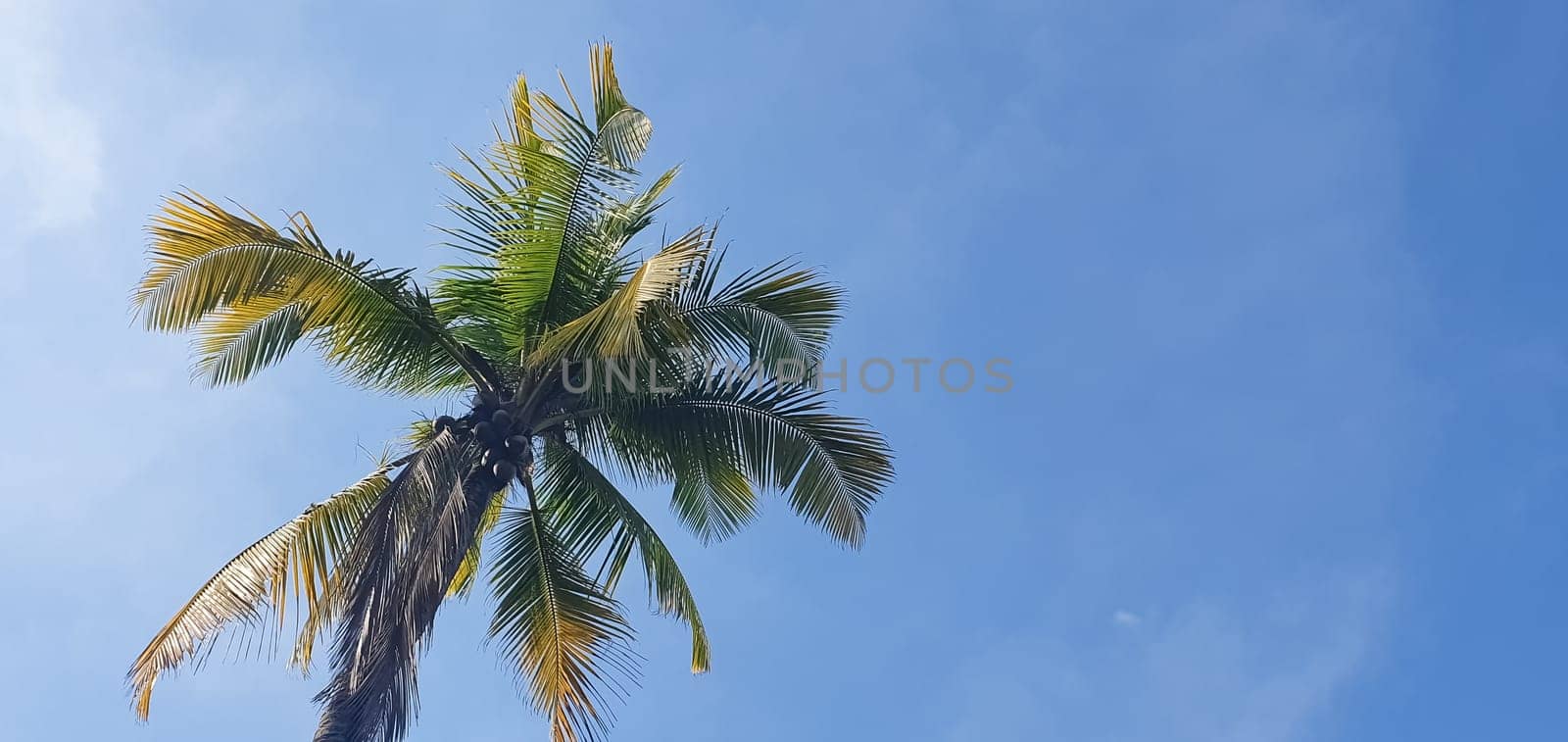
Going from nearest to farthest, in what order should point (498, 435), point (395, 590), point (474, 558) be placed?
point (395, 590) → point (498, 435) → point (474, 558)

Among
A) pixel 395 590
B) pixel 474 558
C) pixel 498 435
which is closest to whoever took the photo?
pixel 395 590

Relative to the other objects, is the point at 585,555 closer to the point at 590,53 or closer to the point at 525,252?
the point at 525,252

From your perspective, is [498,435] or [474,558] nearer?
[498,435]

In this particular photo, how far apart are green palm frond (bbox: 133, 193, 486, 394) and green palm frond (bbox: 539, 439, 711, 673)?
1.19m

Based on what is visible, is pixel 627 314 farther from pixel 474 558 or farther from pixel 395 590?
pixel 474 558

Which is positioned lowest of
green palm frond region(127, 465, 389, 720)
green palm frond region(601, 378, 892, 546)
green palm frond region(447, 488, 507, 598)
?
green palm frond region(127, 465, 389, 720)

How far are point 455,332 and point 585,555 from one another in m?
2.30

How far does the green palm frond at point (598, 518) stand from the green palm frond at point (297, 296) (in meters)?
1.19

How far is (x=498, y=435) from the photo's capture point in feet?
33.4

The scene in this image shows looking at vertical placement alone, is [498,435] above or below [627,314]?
below

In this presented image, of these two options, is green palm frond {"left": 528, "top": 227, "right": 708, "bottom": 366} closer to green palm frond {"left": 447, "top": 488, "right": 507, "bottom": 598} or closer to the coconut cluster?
the coconut cluster

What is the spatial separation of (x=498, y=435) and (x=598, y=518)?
1861 mm

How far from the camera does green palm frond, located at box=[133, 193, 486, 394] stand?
33.2 feet

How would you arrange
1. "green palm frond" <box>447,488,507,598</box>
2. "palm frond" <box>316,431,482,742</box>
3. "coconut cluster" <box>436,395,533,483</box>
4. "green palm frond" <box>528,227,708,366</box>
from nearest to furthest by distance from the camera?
"palm frond" <box>316,431,482,742</box> < "green palm frond" <box>528,227,708,366</box> < "coconut cluster" <box>436,395,533,483</box> < "green palm frond" <box>447,488,507,598</box>
